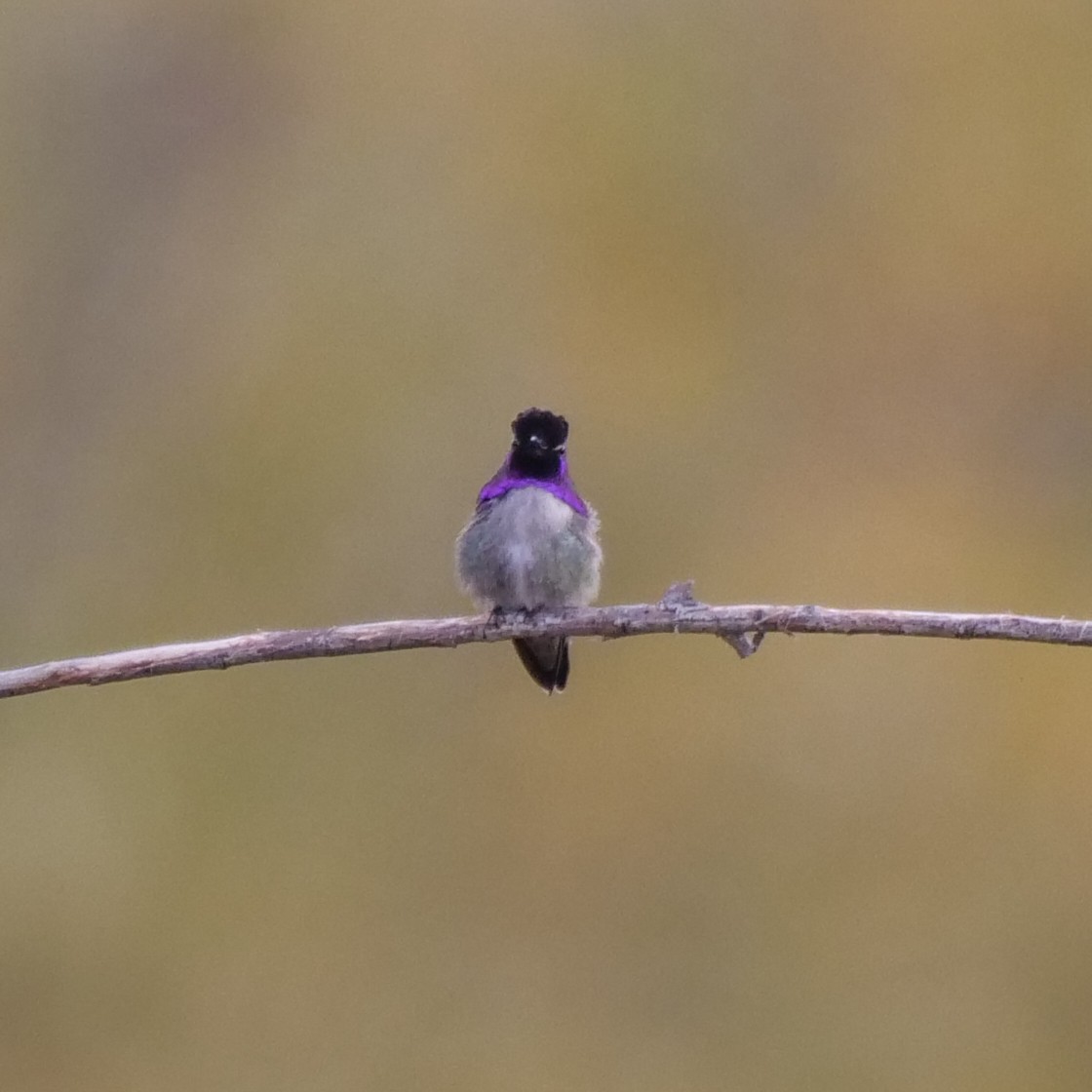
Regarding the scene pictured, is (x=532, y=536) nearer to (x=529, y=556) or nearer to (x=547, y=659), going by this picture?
(x=529, y=556)

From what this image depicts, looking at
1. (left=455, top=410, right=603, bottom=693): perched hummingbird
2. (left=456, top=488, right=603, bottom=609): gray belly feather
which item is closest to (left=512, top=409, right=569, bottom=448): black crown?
(left=455, top=410, right=603, bottom=693): perched hummingbird

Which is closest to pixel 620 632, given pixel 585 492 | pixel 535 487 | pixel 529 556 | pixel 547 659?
pixel 529 556

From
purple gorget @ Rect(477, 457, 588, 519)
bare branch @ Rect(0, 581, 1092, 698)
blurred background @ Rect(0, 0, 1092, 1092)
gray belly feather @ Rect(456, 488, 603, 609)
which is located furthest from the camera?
blurred background @ Rect(0, 0, 1092, 1092)

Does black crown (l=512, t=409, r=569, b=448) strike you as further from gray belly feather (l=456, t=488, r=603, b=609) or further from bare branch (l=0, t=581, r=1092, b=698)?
bare branch (l=0, t=581, r=1092, b=698)

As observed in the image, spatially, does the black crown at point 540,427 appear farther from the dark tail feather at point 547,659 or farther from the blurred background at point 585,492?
the blurred background at point 585,492

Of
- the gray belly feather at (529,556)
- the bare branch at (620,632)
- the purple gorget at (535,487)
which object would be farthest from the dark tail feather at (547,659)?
the bare branch at (620,632)

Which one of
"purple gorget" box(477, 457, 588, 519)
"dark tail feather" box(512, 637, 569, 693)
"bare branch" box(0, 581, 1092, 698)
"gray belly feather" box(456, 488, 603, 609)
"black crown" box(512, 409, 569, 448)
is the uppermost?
"black crown" box(512, 409, 569, 448)
